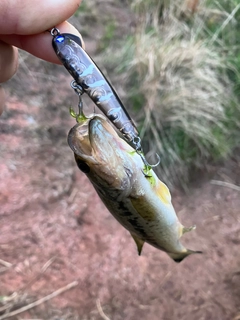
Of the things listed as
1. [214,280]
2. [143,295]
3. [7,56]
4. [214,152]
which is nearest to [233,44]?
[214,152]

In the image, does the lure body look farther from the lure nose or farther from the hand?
the hand

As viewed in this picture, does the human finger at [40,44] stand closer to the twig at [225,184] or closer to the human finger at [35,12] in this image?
the human finger at [35,12]

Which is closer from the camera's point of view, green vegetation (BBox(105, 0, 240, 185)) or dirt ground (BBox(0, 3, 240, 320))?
dirt ground (BBox(0, 3, 240, 320))

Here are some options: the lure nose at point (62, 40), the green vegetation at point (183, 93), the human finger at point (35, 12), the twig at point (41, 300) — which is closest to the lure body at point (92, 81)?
the lure nose at point (62, 40)

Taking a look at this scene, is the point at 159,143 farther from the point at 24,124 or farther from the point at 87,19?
the point at 87,19

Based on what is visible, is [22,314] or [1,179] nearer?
[22,314]

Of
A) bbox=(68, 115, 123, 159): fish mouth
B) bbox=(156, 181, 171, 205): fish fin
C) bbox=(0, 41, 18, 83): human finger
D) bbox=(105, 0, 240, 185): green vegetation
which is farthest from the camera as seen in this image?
bbox=(105, 0, 240, 185): green vegetation

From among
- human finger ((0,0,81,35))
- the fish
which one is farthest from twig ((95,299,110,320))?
human finger ((0,0,81,35))

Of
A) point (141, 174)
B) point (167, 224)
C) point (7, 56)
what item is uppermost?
point (7, 56)
